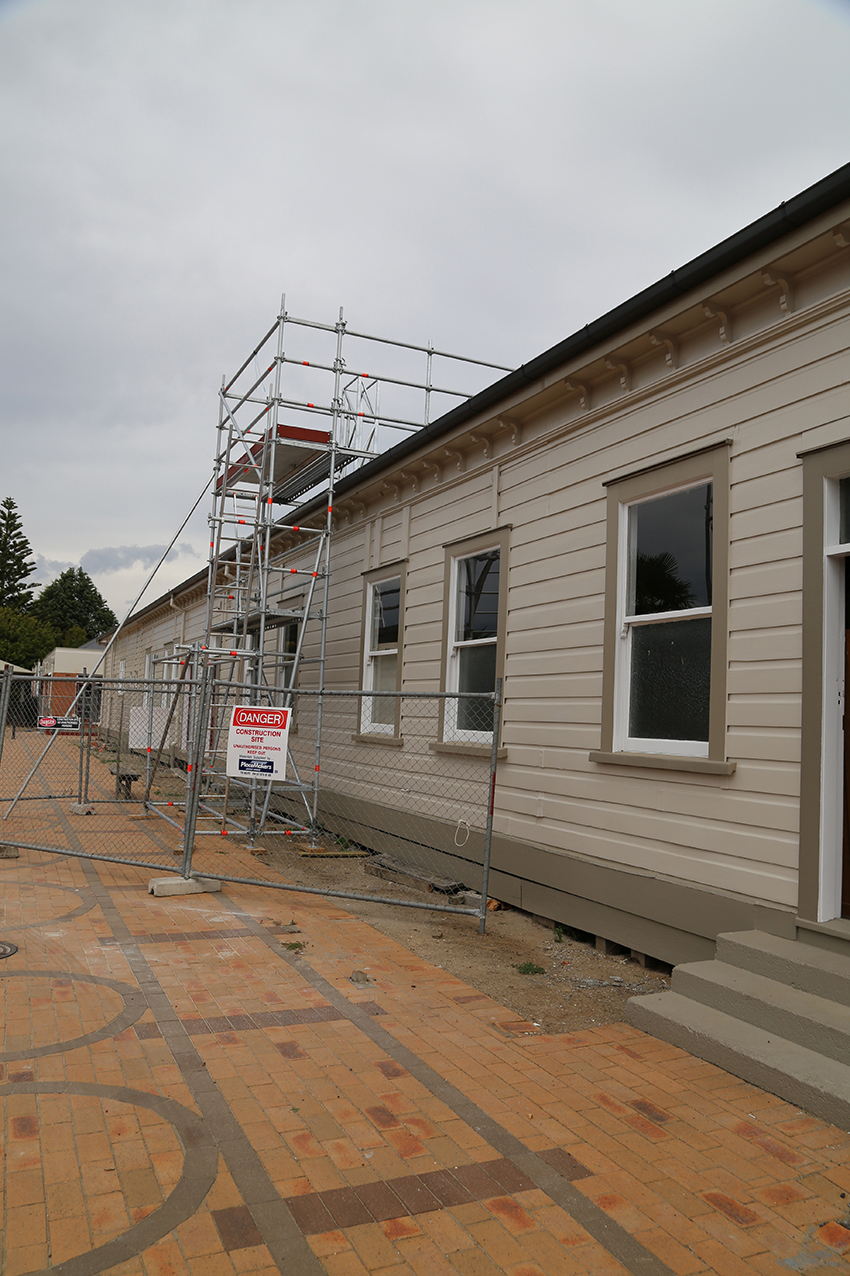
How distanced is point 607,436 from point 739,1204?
516cm

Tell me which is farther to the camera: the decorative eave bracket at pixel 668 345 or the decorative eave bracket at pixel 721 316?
the decorative eave bracket at pixel 668 345

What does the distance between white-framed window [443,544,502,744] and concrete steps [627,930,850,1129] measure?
3606 mm

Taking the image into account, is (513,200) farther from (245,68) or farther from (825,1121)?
(825,1121)

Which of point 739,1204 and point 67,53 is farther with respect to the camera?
point 67,53

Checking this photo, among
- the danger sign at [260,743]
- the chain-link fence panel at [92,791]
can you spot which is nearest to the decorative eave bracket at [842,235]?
the danger sign at [260,743]

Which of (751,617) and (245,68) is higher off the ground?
(245,68)

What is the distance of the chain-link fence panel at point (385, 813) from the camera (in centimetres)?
776

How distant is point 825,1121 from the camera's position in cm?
350

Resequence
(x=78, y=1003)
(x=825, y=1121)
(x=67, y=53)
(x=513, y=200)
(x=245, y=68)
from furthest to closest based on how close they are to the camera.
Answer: (x=513, y=200) → (x=245, y=68) → (x=67, y=53) → (x=78, y=1003) → (x=825, y=1121)

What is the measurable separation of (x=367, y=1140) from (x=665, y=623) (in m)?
3.91

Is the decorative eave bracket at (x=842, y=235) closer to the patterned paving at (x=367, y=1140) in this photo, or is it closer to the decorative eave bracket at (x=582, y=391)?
the decorative eave bracket at (x=582, y=391)

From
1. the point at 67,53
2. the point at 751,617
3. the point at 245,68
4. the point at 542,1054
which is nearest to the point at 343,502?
the point at 245,68

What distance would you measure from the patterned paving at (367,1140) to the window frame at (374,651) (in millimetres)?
4808

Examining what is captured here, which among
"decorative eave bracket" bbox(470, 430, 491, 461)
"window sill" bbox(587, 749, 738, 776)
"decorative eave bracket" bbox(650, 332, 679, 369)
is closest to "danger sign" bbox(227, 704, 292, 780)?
"window sill" bbox(587, 749, 738, 776)
